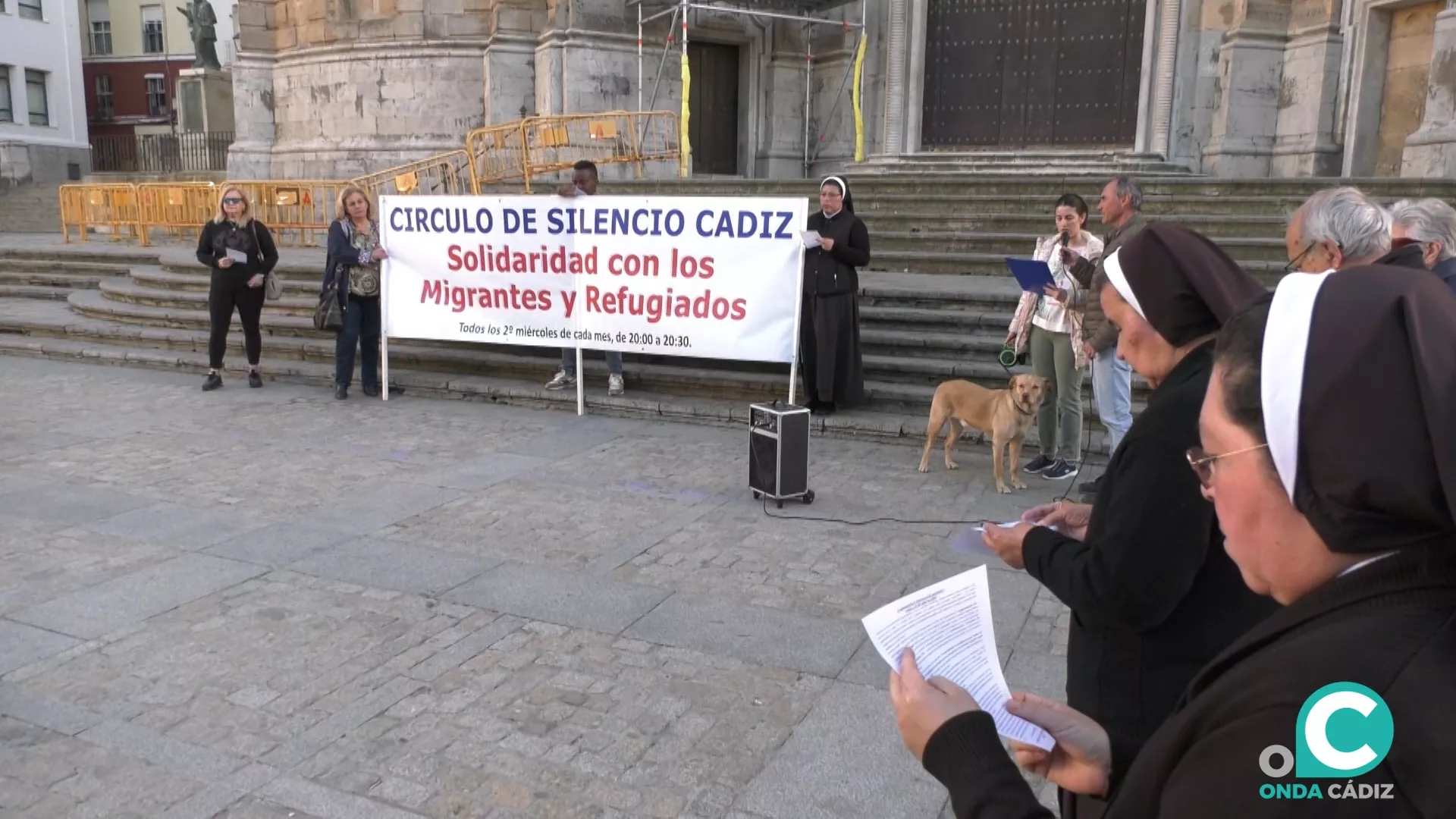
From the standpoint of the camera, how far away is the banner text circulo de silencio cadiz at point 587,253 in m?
8.43

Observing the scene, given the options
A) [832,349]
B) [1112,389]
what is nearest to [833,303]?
[832,349]

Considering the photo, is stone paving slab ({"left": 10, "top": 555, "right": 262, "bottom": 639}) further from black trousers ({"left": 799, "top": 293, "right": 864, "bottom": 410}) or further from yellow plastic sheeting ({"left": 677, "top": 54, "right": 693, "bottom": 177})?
yellow plastic sheeting ({"left": 677, "top": 54, "right": 693, "bottom": 177})

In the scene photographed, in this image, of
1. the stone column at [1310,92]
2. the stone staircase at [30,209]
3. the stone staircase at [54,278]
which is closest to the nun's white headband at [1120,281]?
the stone column at [1310,92]

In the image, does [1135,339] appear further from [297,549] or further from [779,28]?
[779,28]

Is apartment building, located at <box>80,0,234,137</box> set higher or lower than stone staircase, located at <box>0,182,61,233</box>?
higher

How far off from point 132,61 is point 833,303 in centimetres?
5187

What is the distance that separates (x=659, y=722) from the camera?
377 cm

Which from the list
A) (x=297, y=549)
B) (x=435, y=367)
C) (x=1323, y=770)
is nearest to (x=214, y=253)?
(x=435, y=367)

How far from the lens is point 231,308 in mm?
10227

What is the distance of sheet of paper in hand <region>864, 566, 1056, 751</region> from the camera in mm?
1784

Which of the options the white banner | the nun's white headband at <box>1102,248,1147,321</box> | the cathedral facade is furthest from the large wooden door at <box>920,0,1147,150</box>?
the nun's white headband at <box>1102,248,1147,321</box>

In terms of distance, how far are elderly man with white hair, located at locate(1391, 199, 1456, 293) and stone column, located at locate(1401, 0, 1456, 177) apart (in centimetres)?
879

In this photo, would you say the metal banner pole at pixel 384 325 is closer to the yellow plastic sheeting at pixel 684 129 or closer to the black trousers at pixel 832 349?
the black trousers at pixel 832 349

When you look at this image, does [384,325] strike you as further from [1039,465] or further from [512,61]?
[512,61]
